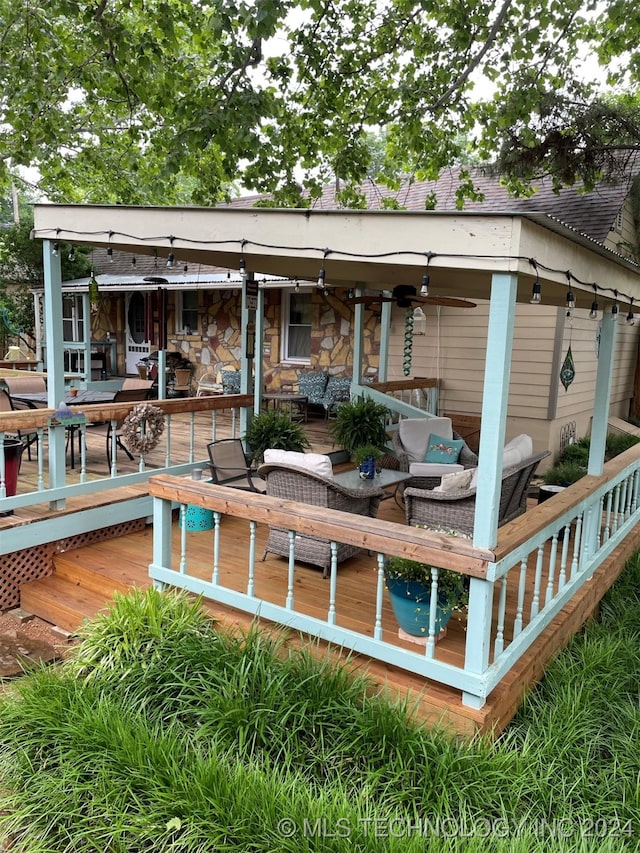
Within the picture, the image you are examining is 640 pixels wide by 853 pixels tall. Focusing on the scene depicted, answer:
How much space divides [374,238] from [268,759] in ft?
8.15

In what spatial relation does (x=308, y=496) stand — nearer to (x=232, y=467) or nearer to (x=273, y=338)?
(x=232, y=467)

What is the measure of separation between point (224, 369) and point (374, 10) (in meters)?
6.76

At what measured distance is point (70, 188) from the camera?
12.5m

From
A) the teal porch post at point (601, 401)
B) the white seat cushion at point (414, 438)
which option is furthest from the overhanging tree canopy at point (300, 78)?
the teal porch post at point (601, 401)

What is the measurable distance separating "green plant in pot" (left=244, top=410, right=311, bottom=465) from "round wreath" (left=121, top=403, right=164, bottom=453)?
1.24 metres

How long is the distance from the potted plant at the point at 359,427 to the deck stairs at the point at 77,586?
3.56m

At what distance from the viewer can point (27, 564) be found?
15.5 ft

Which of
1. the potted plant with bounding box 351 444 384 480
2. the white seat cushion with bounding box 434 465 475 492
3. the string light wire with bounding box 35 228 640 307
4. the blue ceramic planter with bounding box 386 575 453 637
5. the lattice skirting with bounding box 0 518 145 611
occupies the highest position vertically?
the string light wire with bounding box 35 228 640 307

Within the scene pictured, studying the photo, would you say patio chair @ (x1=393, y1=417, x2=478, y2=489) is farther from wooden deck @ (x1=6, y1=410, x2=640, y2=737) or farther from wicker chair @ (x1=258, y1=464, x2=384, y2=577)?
wicker chair @ (x1=258, y1=464, x2=384, y2=577)

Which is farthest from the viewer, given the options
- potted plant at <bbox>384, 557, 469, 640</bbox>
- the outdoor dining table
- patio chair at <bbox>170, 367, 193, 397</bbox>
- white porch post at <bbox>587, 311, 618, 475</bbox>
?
patio chair at <bbox>170, 367, 193, 397</bbox>

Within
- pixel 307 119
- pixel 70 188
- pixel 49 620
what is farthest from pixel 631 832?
pixel 70 188

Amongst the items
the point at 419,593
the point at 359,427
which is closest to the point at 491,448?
the point at 419,593

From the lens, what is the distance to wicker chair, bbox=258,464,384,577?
434cm

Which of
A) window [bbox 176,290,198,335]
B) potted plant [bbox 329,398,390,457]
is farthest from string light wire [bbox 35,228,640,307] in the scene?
window [bbox 176,290,198,335]
